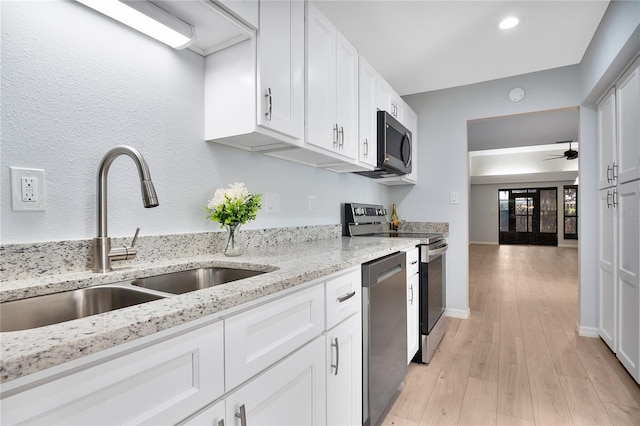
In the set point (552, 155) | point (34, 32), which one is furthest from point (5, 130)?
point (552, 155)

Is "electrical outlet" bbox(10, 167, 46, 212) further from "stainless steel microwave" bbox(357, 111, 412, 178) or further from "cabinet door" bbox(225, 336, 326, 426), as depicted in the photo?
"stainless steel microwave" bbox(357, 111, 412, 178)

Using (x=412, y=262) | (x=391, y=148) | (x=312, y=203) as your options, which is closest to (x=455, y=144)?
(x=391, y=148)

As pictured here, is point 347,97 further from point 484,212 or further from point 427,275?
point 484,212

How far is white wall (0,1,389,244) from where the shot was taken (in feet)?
3.09

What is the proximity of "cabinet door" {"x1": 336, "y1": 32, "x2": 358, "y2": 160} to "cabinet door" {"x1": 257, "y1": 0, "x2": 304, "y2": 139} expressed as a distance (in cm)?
40

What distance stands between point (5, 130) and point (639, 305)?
297cm

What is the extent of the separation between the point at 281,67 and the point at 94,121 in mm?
766

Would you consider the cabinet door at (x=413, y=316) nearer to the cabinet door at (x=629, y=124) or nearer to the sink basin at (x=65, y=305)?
the cabinet door at (x=629, y=124)

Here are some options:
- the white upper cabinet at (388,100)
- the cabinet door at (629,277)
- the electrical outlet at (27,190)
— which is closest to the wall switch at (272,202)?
the electrical outlet at (27,190)

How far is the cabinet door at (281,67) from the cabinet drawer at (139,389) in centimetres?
94

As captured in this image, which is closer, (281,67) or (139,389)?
Answer: (139,389)

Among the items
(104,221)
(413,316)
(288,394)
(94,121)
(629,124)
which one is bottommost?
(413,316)

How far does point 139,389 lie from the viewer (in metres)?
0.58

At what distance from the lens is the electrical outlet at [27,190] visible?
36.3 inches
